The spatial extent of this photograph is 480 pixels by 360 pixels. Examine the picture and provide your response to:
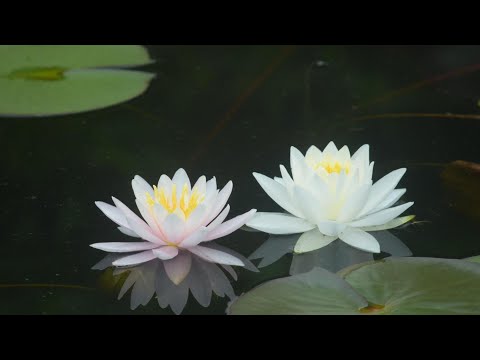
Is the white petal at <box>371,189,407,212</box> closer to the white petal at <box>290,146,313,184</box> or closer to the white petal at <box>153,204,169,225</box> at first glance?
the white petal at <box>290,146,313,184</box>

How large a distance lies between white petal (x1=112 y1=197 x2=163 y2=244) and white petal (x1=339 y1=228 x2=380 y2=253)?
0.43 m

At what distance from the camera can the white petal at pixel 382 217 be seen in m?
1.83

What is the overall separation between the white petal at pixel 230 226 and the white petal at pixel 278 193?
12 centimetres

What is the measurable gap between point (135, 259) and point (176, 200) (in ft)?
0.52

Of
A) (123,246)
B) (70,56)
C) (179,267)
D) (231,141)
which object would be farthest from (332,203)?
(70,56)

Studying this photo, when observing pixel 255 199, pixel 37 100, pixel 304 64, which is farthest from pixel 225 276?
pixel 304 64

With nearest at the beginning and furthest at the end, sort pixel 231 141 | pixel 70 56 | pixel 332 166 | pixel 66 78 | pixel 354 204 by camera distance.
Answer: pixel 354 204 < pixel 332 166 < pixel 231 141 < pixel 66 78 < pixel 70 56

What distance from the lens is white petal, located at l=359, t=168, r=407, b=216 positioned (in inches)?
73.2

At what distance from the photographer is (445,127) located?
8.22 ft

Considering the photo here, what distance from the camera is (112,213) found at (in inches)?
71.3

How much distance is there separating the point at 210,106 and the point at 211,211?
3.17 feet

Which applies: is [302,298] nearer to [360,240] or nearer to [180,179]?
[360,240]

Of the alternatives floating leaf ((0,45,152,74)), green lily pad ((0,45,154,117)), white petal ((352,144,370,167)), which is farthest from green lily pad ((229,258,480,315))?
floating leaf ((0,45,152,74))

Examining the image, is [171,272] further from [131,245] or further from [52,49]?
[52,49]
